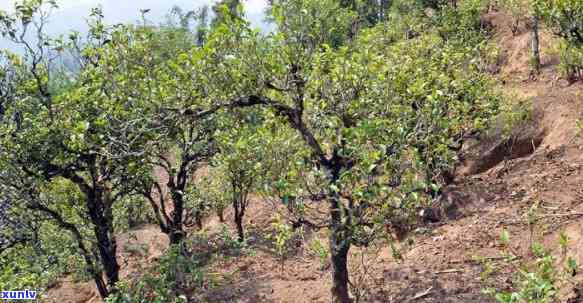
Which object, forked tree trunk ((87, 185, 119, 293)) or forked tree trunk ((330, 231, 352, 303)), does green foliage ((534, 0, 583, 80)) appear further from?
forked tree trunk ((87, 185, 119, 293))

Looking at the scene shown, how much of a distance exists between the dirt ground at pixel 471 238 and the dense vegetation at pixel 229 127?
105 centimetres

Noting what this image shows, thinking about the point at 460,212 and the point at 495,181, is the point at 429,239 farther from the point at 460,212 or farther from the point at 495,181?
the point at 495,181

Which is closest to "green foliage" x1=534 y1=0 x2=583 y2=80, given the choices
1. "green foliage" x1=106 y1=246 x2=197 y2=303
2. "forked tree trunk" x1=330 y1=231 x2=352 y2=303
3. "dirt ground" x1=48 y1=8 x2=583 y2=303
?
"dirt ground" x1=48 y1=8 x2=583 y2=303

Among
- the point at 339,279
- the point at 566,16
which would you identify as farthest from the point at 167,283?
the point at 566,16

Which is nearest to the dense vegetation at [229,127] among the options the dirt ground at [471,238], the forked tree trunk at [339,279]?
the forked tree trunk at [339,279]

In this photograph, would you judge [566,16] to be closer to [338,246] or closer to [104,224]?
[338,246]

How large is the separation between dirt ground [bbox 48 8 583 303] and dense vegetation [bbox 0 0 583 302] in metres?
1.05

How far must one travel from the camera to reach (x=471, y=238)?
10516 mm

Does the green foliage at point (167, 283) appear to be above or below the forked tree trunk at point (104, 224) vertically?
below

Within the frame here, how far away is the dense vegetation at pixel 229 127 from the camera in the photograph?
22.4ft

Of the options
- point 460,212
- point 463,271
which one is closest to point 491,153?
point 460,212

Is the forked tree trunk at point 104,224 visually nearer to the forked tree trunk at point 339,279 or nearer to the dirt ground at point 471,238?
the dirt ground at point 471,238

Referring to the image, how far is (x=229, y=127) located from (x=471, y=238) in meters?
6.19

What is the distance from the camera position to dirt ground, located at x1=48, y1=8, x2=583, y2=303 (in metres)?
9.17
